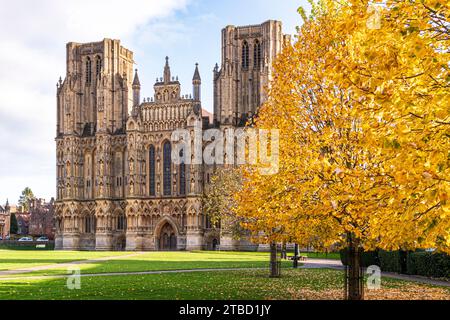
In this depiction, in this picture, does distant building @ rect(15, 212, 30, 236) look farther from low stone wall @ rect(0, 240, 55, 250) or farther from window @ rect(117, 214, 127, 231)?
window @ rect(117, 214, 127, 231)

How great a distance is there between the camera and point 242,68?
84.4 metres

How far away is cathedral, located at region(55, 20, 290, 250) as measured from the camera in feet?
269

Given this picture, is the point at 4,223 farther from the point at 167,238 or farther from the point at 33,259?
the point at 33,259

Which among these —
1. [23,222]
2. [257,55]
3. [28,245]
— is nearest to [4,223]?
[23,222]

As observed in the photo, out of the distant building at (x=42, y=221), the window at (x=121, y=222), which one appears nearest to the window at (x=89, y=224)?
the window at (x=121, y=222)

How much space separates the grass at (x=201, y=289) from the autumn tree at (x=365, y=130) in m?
2.86

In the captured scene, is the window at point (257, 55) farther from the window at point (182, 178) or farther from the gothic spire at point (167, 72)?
the window at point (182, 178)

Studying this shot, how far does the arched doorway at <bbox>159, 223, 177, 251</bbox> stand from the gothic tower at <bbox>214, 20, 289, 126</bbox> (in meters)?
16.6

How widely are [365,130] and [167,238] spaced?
246 ft

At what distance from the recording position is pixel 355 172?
12953mm

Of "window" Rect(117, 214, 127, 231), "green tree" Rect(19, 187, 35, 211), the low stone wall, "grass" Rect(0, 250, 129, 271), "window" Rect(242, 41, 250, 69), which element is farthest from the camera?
"green tree" Rect(19, 187, 35, 211)

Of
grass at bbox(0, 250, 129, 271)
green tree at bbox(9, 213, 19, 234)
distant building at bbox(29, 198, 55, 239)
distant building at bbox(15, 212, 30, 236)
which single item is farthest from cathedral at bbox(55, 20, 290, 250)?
distant building at bbox(15, 212, 30, 236)
